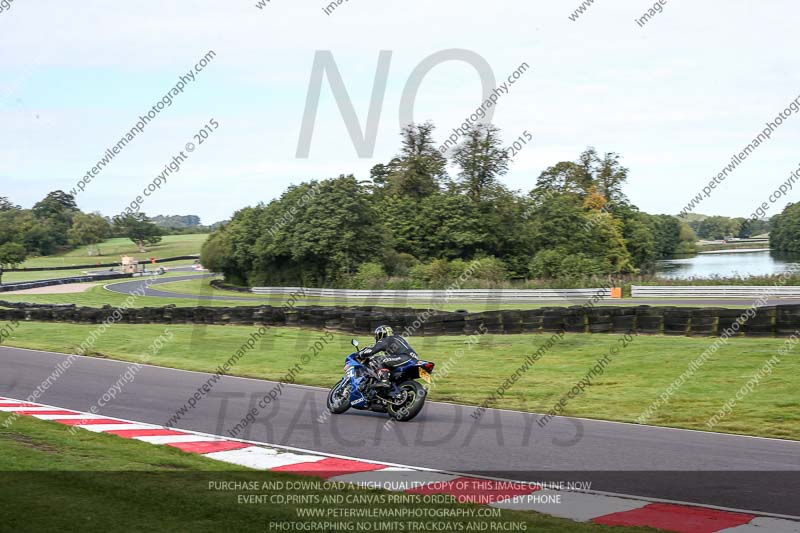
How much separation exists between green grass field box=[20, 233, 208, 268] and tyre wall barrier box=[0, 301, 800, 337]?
83954 millimetres

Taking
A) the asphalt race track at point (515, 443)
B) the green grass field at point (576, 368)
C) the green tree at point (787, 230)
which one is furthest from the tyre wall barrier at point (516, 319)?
the green tree at point (787, 230)

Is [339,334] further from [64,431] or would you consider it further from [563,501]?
[563,501]

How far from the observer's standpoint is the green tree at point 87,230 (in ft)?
457

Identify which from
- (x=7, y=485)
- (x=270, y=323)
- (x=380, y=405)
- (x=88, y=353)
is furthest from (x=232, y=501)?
(x=270, y=323)

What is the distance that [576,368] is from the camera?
18703 mm

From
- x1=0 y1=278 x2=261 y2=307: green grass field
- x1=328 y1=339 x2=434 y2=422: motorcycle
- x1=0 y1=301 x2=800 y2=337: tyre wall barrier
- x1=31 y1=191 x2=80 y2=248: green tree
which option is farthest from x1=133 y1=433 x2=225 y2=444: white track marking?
x1=31 y1=191 x2=80 y2=248: green tree

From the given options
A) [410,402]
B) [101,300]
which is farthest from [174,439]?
[101,300]

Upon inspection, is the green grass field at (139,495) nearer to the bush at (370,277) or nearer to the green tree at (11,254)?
the bush at (370,277)

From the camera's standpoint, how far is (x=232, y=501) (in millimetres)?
7250

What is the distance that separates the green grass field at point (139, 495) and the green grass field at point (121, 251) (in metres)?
105

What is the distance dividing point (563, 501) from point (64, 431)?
735cm

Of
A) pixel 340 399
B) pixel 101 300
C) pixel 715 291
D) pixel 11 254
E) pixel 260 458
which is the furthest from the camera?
pixel 11 254

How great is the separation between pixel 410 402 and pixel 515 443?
2.21 metres

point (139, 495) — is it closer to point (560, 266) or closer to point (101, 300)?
point (101, 300)
